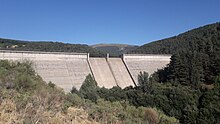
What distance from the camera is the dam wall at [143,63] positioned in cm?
3862

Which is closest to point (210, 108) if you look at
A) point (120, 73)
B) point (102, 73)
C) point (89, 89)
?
point (89, 89)

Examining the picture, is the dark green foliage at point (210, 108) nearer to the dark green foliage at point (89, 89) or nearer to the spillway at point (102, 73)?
the dark green foliage at point (89, 89)

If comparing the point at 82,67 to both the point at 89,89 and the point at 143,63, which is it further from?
the point at 143,63

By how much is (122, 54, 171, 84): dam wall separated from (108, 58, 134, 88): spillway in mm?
630

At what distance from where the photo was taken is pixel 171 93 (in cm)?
2658

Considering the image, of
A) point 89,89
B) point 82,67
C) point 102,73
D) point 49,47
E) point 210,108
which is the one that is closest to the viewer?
point 210,108

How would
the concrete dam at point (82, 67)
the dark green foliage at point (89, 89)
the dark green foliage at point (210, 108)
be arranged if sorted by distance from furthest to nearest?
1. the concrete dam at point (82, 67)
2. the dark green foliage at point (89, 89)
3. the dark green foliage at point (210, 108)

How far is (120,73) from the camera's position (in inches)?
1457

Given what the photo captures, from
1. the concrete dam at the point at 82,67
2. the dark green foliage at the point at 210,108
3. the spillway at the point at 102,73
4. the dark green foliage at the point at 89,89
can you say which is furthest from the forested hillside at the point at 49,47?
the dark green foliage at the point at 210,108

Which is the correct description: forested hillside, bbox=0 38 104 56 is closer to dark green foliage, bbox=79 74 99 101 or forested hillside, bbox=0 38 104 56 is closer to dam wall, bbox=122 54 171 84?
dam wall, bbox=122 54 171 84

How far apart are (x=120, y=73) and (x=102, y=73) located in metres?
2.32

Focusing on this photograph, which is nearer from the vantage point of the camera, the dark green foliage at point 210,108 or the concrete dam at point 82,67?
the dark green foliage at point 210,108

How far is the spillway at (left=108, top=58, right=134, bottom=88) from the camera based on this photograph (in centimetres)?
3621

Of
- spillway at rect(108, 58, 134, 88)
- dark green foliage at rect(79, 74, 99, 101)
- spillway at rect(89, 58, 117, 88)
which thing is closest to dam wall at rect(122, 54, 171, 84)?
spillway at rect(108, 58, 134, 88)
